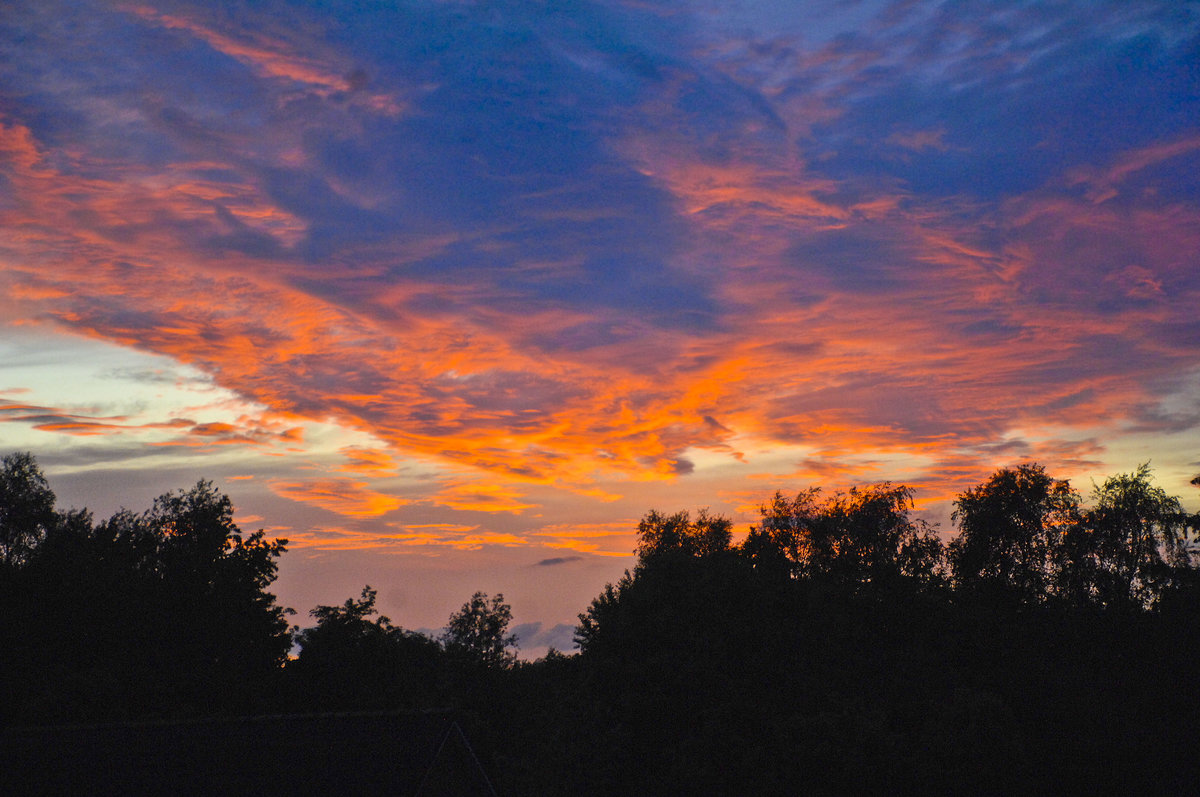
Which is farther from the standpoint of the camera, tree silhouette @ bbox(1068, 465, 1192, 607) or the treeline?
tree silhouette @ bbox(1068, 465, 1192, 607)

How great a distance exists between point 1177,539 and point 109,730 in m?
62.4

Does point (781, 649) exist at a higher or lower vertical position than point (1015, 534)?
lower

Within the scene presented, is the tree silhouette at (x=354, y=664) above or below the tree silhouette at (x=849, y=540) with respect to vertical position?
below

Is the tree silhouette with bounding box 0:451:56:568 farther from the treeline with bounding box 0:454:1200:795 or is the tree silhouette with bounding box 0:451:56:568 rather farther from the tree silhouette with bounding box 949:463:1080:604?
the tree silhouette with bounding box 949:463:1080:604

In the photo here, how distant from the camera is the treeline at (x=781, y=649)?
41281 millimetres

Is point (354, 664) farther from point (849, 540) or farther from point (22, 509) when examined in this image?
point (849, 540)

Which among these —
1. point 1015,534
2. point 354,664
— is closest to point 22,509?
point 354,664

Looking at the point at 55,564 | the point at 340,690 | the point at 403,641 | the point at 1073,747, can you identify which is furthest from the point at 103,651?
the point at 1073,747

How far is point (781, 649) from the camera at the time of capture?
48.2 meters

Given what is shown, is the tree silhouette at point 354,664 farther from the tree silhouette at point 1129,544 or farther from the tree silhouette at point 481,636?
the tree silhouette at point 1129,544

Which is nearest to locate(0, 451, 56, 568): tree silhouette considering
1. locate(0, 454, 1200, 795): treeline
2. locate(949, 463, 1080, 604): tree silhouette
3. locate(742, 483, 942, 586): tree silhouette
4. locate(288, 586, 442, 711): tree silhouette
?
locate(0, 454, 1200, 795): treeline

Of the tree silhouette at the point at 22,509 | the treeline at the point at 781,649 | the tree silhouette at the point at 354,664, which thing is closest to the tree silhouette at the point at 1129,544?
the treeline at the point at 781,649

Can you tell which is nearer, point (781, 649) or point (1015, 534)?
point (781, 649)

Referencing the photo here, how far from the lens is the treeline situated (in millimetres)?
41281
